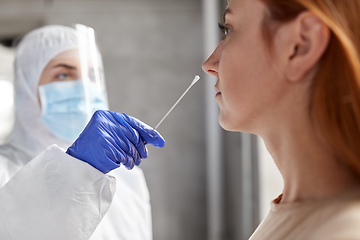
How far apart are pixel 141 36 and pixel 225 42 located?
2614 millimetres

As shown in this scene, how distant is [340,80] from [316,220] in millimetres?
227

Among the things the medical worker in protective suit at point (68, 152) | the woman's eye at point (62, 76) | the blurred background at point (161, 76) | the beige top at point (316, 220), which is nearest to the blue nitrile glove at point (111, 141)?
the medical worker in protective suit at point (68, 152)

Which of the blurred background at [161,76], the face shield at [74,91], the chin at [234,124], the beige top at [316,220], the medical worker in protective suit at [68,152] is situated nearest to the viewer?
the beige top at [316,220]

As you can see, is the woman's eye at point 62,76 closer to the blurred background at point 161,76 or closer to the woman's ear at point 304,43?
the woman's ear at point 304,43

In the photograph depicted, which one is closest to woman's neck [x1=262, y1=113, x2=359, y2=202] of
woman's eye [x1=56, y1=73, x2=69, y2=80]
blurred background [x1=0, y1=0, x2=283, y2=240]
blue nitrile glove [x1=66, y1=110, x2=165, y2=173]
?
blue nitrile glove [x1=66, y1=110, x2=165, y2=173]

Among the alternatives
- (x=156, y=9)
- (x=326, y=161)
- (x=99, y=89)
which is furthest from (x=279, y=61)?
(x=156, y=9)

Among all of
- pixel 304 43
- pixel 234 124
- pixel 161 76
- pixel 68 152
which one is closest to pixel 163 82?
pixel 161 76

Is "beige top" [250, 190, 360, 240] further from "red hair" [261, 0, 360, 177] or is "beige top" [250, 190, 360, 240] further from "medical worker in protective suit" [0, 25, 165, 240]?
"medical worker in protective suit" [0, 25, 165, 240]

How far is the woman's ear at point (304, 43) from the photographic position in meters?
Answer: 0.47

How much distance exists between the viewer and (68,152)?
89 cm

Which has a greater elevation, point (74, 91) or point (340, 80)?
point (340, 80)

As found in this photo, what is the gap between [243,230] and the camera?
2.12 metres

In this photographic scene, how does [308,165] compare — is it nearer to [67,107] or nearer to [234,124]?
[234,124]

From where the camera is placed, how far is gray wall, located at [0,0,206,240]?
10.0 feet
